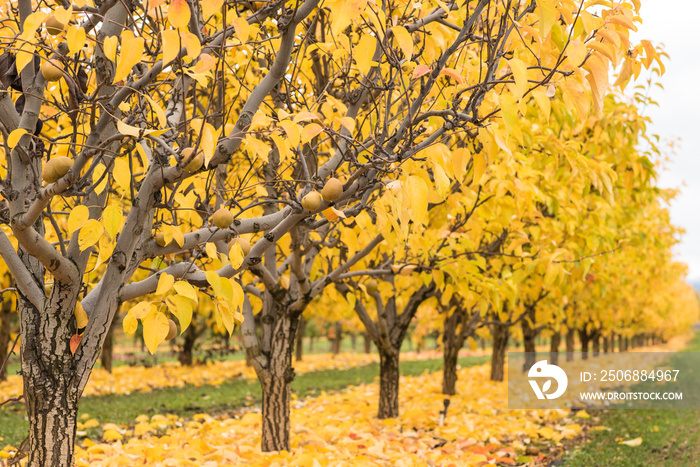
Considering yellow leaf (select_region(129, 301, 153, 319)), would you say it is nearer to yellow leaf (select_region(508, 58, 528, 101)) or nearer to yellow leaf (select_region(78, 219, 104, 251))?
yellow leaf (select_region(78, 219, 104, 251))

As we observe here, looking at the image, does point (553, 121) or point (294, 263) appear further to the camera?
point (553, 121)

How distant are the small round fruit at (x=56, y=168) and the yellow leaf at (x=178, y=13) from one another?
0.79 m

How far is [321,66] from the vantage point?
5.37 metres

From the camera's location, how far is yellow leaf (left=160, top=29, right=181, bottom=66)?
72.9 inches

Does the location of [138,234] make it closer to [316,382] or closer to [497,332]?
[497,332]

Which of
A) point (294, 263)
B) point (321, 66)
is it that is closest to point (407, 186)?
point (294, 263)

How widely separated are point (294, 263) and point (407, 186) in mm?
2544

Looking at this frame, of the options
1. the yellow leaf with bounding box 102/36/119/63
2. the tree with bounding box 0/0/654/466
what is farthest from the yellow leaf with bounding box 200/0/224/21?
the yellow leaf with bounding box 102/36/119/63

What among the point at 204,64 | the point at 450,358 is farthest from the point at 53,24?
the point at 450,358

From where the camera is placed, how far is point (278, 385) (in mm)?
5289

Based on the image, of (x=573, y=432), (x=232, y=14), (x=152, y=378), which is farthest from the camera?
(x=152, y=378)

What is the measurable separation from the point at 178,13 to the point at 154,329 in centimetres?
117

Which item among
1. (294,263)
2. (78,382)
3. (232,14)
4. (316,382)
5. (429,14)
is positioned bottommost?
(316,382)

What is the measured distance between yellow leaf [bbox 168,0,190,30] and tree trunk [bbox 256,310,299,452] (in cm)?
372
